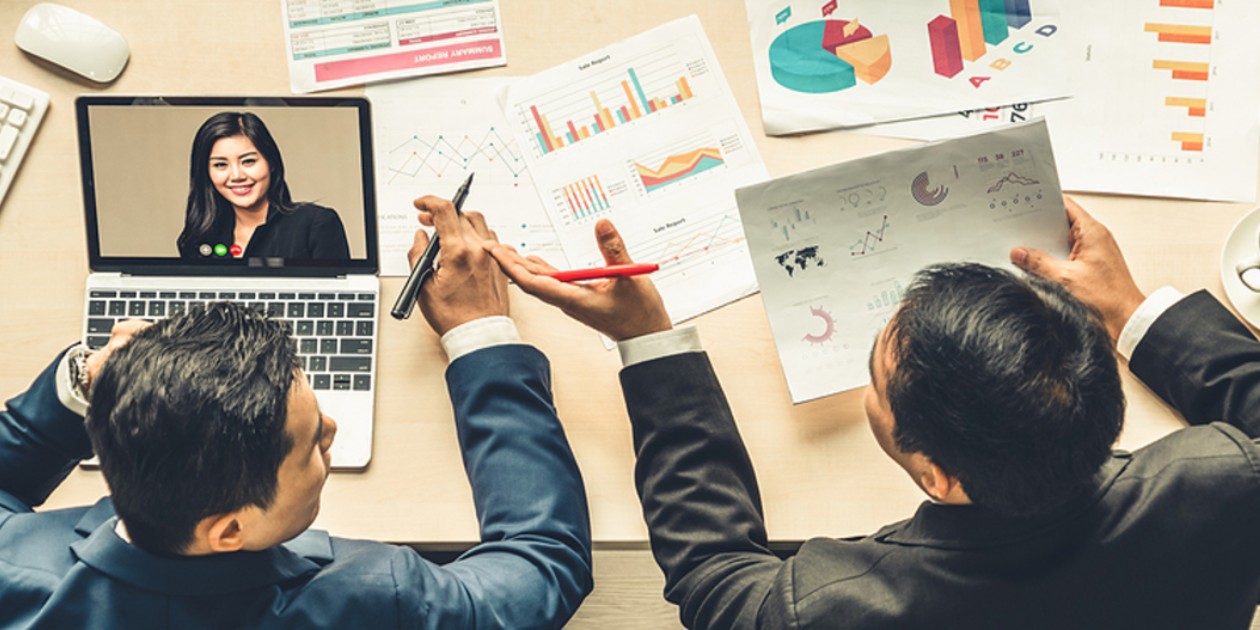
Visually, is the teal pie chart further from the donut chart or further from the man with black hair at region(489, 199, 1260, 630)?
the man with black hair at region(489, 199, 1260, 630)

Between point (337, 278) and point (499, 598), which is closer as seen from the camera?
point (499, 598)

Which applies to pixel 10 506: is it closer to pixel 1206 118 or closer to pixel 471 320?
pixel 471 320

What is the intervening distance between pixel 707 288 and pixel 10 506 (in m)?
0.68

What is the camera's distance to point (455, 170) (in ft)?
3.56

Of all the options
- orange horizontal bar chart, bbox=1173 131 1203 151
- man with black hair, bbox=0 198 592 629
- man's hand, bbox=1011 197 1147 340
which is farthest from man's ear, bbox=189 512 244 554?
orange horizontal bar chart, bbox=1173 131 1203 151

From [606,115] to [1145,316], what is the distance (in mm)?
572

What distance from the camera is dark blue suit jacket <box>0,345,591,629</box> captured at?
2.64ft

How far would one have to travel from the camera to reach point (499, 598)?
0.92 meters

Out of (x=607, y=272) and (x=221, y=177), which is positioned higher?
(x=221, y=177)

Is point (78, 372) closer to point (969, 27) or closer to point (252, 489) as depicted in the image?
point (252, 489)

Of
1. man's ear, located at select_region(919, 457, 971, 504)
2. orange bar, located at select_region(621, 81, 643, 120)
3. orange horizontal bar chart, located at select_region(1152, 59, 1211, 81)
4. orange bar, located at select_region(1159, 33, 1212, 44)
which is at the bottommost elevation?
man's ear, located at select_region(919, 457, 971, 504)

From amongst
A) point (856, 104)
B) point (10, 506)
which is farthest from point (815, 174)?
point (10, 506)

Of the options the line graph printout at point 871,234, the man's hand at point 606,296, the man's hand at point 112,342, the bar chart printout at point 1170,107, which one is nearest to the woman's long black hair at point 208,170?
the man's hand at point 112,342

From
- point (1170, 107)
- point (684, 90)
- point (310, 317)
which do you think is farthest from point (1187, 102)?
point (310, 317)
